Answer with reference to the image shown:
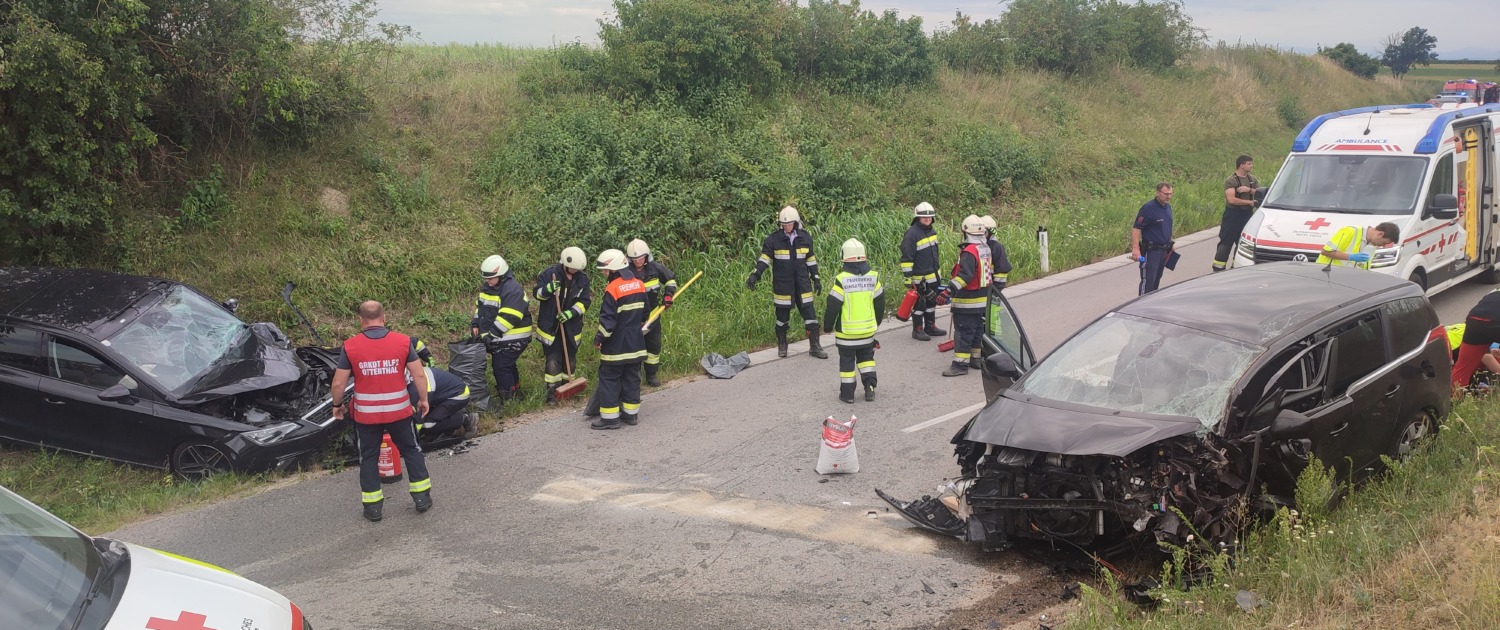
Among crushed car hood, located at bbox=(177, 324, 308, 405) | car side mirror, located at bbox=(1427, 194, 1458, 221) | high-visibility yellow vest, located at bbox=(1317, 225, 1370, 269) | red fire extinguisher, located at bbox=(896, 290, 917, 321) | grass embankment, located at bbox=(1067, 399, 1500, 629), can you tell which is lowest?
grass embankment, located at bbox=(1067, 399, 1500, 629)

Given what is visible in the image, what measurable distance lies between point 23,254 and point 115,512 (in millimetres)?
5401

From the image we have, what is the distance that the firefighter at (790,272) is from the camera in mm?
11766

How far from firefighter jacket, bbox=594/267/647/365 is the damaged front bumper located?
13.2 ft

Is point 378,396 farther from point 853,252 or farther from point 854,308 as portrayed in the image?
point 853,252

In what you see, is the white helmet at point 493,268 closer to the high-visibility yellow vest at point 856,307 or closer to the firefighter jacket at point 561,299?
the firefighter jacket at point 561,299

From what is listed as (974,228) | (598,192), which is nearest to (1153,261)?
(974,228)

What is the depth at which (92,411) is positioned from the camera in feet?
A: 27.8

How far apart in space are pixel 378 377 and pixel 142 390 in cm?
260

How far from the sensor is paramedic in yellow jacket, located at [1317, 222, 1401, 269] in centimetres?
998

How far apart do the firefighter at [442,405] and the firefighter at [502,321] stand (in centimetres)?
79

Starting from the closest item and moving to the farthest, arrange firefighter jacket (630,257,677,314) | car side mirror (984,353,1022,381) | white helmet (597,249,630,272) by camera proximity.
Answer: car side mirror (984,353,1022,381) < white helmet (597,249,630,272) < firefighter jacket (630,257,677,314)

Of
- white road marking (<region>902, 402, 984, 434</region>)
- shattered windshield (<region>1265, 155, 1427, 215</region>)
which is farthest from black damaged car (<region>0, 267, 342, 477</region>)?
shattered windshield (<region>1265, 155, 1427, 215</region>)

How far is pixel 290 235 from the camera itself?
12844 millimetres

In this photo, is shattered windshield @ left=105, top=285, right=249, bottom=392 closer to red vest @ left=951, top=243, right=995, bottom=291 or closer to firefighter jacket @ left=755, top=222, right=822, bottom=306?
firefighter jacket @ left=755, top=222, right=822, bottom=306
